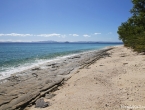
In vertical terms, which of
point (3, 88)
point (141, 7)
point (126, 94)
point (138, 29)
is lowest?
point (3, 88)

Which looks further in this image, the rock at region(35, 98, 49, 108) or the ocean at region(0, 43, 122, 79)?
the ocean at region(0, 43, 122, 79)

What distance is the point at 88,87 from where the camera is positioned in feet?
27.4

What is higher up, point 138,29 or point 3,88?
point 138,29

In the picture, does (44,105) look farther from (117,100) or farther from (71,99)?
(117,100)

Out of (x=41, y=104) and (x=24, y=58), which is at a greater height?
(x=41, y=104)

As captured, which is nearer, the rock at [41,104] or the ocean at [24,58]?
the rock at [41,104]

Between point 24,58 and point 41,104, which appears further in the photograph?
point 24,58

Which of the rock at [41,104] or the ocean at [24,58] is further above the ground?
the rock at [41,104]

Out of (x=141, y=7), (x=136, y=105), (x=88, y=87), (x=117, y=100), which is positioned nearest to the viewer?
(x=136, y=105)

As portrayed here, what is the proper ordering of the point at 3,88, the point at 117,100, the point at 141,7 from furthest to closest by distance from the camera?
1. the point at 141,7
2. the point at 3,88
3. the point at 117,100

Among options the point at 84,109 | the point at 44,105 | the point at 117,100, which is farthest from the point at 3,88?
the point at 117,100

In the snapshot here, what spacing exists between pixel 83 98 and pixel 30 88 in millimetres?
3845

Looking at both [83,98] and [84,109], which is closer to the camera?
[84,109]

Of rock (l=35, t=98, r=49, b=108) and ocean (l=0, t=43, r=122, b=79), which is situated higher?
rock (l=35, t=98, r=49, b=108)
